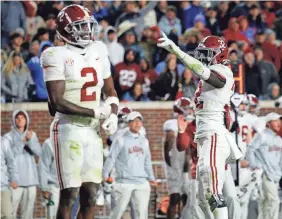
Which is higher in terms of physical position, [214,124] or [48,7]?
[48,7]

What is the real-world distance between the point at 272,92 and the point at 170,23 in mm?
2376

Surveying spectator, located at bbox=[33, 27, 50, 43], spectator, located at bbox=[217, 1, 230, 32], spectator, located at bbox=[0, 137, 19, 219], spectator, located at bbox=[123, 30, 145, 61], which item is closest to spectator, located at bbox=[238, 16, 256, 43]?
spectator, located at bbox=[217, 1, 230, 32]

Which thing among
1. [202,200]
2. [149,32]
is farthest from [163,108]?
[202,200]

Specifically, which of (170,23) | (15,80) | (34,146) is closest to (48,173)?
(34,146)

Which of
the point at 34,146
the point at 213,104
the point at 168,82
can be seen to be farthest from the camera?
the point at 168,82

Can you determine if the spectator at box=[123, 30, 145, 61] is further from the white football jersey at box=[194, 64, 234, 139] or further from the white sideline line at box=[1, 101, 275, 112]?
the white football jersey at box=[194, 64, 234, 139]

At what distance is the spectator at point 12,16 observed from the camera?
20266mm

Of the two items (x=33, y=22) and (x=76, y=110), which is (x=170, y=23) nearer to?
(x=33, y=22)

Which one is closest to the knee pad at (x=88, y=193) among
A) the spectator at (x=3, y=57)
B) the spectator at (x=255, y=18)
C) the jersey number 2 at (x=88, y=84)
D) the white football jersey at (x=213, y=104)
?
the jersey number 2 at (x=88, y=84)

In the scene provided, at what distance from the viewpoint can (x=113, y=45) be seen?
20.3 metres

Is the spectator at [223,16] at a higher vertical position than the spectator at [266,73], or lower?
higher

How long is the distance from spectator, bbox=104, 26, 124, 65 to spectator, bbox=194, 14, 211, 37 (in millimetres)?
1543

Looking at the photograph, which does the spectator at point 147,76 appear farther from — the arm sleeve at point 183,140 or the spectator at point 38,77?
the arm sleeve at point 183,140

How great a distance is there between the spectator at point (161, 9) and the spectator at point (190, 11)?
39 cm
